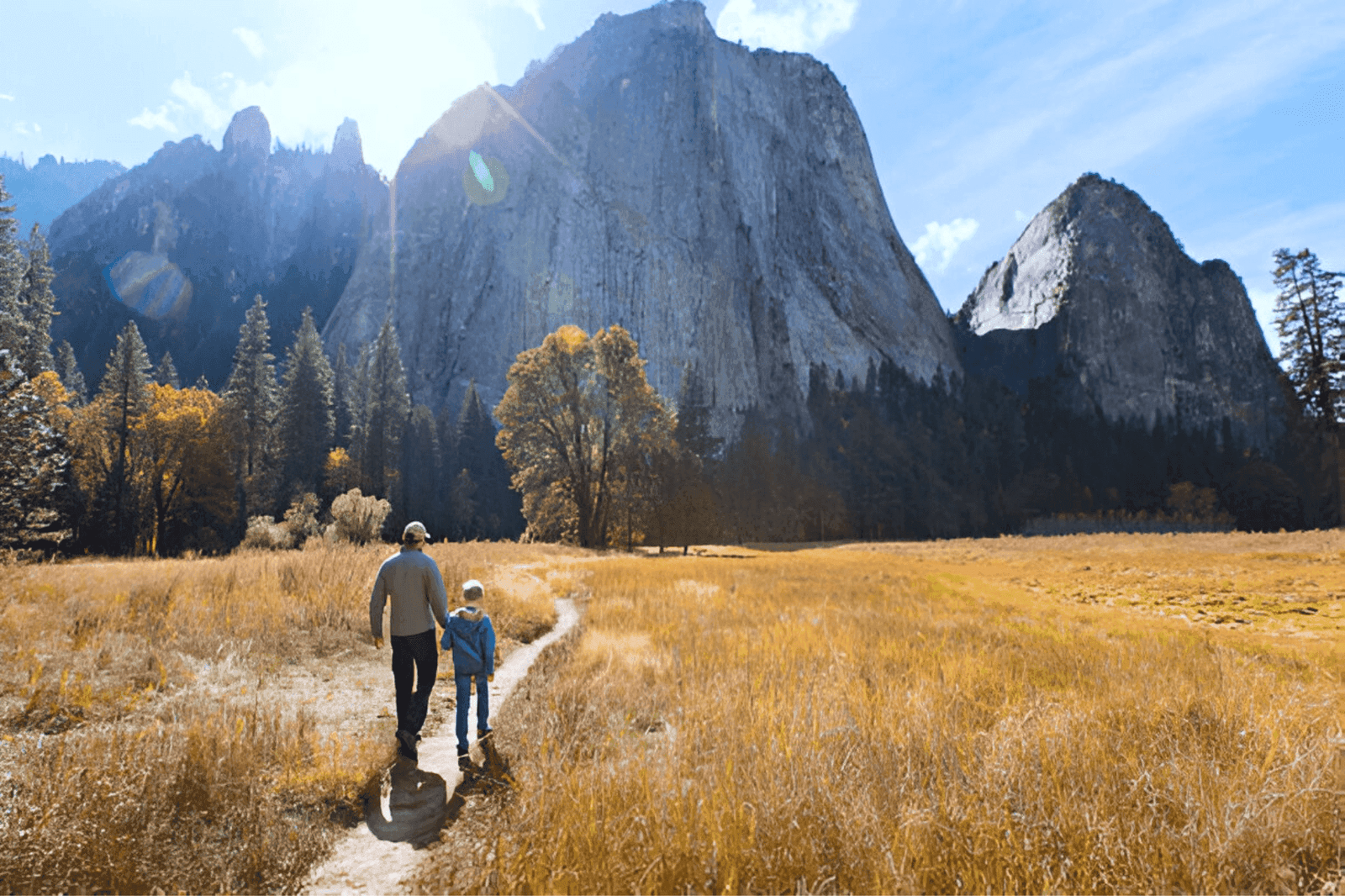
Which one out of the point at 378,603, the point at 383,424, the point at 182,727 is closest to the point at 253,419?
the point at 383,424

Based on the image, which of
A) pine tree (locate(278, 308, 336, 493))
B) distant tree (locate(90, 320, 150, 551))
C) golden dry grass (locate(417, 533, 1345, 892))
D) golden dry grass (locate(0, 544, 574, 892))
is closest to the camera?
golden dry grass (locate(417, 533, 1345, 892))

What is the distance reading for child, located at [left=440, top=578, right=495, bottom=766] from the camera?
5312mm

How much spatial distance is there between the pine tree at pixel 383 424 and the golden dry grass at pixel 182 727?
175 feet

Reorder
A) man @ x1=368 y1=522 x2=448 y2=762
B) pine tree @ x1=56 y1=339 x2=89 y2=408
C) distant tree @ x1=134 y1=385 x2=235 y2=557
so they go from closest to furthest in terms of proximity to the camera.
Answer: man @ x1=368 y1=522 x2=448 y2=762 → distant tree @ x1=134 y1=385 x2=235 y2=557 → pine tree @ x1=56 y1=339 x2=89 y2=408

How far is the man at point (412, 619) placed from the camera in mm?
5516

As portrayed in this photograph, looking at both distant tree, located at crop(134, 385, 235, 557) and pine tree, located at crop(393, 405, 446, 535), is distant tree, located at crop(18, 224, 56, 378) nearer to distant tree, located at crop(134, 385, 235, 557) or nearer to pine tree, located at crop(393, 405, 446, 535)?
distant tree, located at crop(134, 385, 235, 557)

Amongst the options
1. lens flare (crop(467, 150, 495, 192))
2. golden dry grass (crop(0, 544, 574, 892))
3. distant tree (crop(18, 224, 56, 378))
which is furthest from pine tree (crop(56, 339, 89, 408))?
golden dry grass (crop(0, 544, 574, 892))

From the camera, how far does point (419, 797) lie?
4.48 metres

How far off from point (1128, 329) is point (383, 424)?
16204cm

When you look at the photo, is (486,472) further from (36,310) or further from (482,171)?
(482,171)

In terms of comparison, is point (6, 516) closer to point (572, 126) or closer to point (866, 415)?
point (866, 415)

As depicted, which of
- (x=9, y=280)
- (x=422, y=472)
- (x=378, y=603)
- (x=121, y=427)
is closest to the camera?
(x=378, y=603)

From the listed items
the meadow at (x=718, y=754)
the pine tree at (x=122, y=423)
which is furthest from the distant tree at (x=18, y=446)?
A: the pine tree at (x=122, y=423)

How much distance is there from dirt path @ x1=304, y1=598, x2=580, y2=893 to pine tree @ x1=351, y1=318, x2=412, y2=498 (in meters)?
A: 60.0
